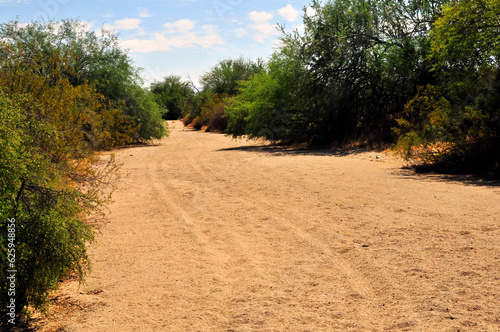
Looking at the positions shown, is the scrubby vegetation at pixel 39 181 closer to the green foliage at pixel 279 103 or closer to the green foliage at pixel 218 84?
the green foliage at pixel 279 103

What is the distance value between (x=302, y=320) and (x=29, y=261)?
8.52ft

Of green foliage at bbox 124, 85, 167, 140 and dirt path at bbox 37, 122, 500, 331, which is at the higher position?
green foliage at bbox 124, 85, 167, 140

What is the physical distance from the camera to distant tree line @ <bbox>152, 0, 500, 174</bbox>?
13086 millimetres

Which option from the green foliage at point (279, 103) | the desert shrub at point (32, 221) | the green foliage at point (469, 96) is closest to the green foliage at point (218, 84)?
the green foliage at point (279, 103)

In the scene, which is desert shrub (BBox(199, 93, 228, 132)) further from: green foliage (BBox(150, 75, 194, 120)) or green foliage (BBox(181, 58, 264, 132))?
green foliage (BBox(150, 75, 194, 120))

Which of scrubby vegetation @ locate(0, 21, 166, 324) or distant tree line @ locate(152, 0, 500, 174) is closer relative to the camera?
scrubby vegetation @ locate(0, 21, 166, 324)

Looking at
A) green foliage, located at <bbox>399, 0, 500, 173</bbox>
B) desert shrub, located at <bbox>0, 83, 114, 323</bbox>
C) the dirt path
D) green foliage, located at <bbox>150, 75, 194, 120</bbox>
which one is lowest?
the dirt path

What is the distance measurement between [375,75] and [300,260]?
15.8 meters

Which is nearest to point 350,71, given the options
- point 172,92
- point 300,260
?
point 300,260

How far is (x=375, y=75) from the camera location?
20219 millimetres

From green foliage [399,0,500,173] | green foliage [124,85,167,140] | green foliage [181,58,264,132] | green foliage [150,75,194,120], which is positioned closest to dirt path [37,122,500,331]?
green foliage [399,0,500,173]

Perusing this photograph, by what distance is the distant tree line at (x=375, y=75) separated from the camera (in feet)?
42.9

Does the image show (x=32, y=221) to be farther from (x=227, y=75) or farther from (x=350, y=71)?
(x=227, y=75)

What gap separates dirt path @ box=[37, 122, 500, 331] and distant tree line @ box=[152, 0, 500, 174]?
408cm
